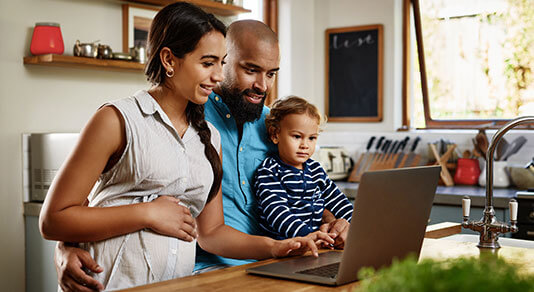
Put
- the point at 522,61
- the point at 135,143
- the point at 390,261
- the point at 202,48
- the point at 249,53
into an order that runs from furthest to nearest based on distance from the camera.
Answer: the point at 522,61
the point at 249,53
the point at 202,48
the point at 135,143
the point at 390,261

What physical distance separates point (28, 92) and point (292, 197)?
6.88 ft

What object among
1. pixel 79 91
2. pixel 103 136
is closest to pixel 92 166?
pixel 103 136

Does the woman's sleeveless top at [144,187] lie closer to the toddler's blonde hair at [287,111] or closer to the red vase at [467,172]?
the toddler's blonde hair at [287,111]

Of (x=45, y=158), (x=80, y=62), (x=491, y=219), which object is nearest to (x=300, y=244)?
(x=491, y=219)

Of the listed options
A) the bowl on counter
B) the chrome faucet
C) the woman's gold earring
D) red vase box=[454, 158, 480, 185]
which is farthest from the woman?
red vase box=[454, 158, 480, 185]

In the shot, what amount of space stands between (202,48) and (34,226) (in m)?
2.23

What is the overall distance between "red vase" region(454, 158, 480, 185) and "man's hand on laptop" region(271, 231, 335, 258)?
8.87 ft

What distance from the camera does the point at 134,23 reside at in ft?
13.4

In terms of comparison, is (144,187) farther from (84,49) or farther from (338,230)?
(84,49)

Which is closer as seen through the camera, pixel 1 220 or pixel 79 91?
pixel 1 220

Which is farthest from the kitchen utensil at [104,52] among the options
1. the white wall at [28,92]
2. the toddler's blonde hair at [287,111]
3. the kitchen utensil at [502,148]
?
the kitchen utensil at [502,148]

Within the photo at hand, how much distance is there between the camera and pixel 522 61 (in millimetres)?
4496

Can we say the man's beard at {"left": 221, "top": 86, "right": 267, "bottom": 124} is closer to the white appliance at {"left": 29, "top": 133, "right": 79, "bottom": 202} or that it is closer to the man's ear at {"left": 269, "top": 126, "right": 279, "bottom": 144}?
the man's ear at {"left": 269, "top": 126, "right": 279, "bottom": 144}

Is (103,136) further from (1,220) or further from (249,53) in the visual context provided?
(1,220)
